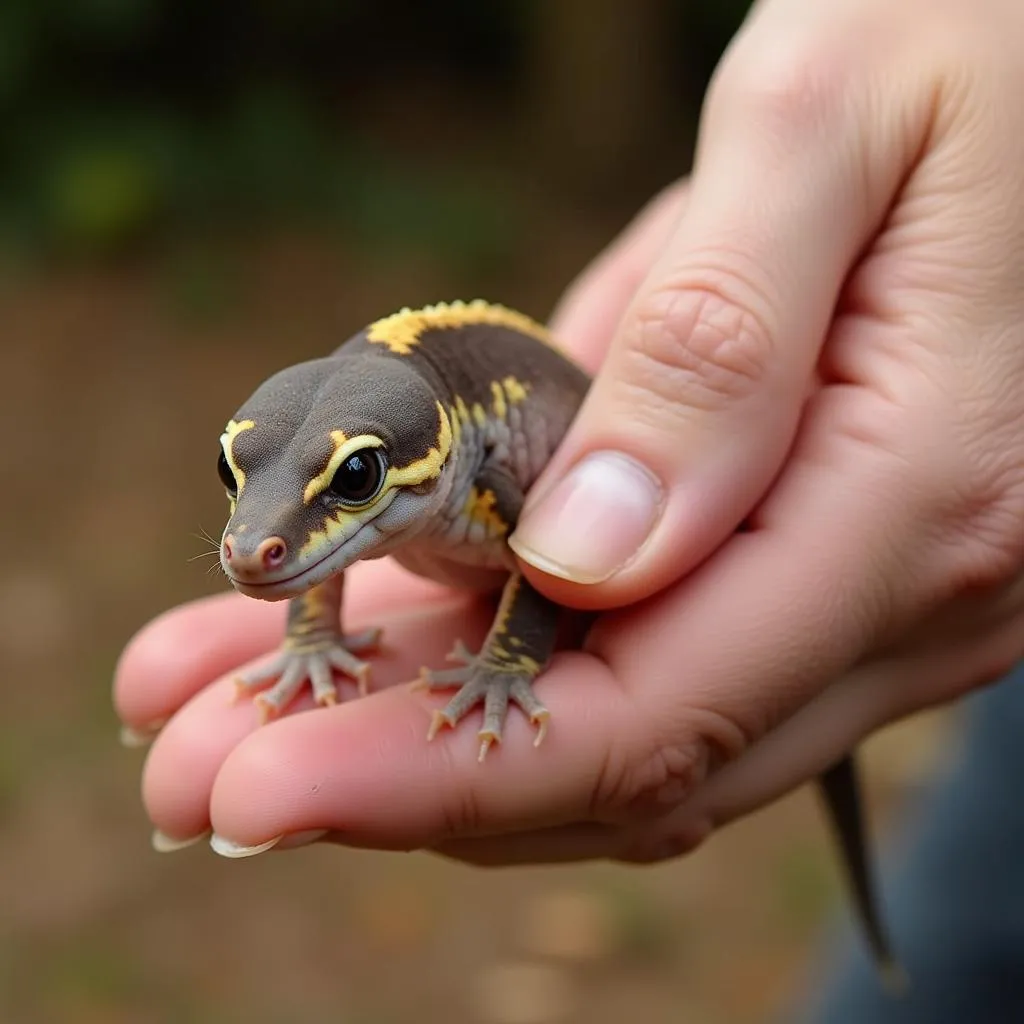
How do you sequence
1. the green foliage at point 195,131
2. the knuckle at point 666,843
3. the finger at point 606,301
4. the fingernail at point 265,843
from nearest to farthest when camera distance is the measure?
1. the fingernail at point 265,843
2. the knuckle at point 666,843
3. the finger at point 606,301
4. the green foliage at point 195,131

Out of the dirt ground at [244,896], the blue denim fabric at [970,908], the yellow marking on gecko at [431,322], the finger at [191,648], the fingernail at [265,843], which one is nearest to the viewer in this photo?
the fingernail at [265,843]

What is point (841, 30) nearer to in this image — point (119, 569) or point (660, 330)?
point (660, 330)

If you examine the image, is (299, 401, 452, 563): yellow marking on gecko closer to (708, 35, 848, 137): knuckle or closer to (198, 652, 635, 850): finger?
(198, 652, 635, 850): finger

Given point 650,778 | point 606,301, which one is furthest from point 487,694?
point 606,301

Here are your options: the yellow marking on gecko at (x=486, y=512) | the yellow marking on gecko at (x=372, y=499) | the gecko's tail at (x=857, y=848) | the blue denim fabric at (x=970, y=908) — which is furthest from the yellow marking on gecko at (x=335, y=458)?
the blue denim fabric at (x=970, y=908)

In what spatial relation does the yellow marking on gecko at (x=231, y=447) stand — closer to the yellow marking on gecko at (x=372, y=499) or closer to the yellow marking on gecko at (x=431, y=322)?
the yellow marking on gecko at (x=372, y=499)

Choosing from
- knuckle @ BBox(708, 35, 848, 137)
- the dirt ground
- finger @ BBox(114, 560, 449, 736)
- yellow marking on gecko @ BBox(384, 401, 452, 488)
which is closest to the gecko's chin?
yellow marking on gecko @ BBox(384, 401, 452, 488)

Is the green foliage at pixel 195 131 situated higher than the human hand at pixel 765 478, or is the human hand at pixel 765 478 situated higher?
the human hand at pixel 765 478
